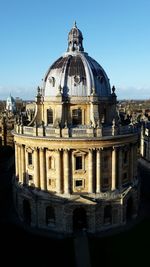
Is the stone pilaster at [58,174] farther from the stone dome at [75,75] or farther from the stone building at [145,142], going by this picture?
the stone building at [145,142]

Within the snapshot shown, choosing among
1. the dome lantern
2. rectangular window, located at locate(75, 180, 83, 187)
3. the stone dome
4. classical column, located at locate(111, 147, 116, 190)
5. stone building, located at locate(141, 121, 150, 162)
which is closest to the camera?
rectangular window, located at locate(75, 180, 83, 187)

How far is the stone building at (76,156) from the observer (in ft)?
143

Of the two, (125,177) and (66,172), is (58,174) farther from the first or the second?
(125,177)

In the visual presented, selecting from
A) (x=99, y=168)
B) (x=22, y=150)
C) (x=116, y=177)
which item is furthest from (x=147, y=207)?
(x=22, y=150)

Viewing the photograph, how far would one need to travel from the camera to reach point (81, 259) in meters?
37.7

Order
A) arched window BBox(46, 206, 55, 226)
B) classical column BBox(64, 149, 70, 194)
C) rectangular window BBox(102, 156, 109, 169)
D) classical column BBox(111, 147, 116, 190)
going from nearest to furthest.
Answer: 1. classical column BBox(64, 149, 70, 194)
2. classical column BBox(111, 147, 116, 190)
3. rectangular window BBox(102, 156, 109, 169)
4. arched window BBox(46, 206, 55, 226)

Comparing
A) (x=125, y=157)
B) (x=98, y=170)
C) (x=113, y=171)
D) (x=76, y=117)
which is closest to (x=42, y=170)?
(x=98, y=170)

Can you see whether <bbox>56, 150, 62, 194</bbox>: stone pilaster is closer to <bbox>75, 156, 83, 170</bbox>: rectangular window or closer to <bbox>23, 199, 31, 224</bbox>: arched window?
<bbox>75, 156, 83, 170</bbox>: rectangular window

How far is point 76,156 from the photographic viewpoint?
4353cm

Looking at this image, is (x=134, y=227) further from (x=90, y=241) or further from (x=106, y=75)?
(x=106, y=75)

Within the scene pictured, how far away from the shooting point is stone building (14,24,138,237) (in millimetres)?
43469

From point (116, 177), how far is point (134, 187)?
456 centimetres

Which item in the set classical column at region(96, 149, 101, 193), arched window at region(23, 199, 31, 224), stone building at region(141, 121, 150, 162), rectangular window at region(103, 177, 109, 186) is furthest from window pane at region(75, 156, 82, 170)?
stone building at region(141, 121, 150, 162)

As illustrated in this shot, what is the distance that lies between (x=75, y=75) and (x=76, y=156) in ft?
40.9
